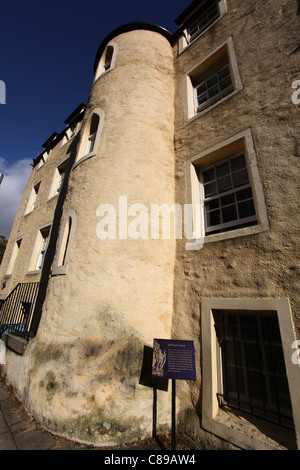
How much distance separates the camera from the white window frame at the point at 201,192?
3799 millimetres

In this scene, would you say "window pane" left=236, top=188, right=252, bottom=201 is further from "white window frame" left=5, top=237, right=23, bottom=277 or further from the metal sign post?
"white window frame" left=5, top=237, right=23, bottom=277

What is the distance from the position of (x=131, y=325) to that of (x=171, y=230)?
2.32m

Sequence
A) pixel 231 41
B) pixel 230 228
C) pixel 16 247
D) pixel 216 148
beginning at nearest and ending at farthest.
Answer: pixel 230 228, pixel 216 148, pixel 231 41, pixel 16 247

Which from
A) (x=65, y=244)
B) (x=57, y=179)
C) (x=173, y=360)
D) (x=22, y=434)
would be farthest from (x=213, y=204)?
(x=57, y=179)

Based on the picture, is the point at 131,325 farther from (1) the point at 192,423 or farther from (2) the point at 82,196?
(2) the point at 82,196

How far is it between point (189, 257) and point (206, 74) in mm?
5974

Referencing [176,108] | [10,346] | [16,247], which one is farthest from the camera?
[16,247]

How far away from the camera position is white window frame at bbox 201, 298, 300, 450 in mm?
2793

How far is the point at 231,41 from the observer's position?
5770 mm

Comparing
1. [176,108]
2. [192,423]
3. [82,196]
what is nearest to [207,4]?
[176,108]

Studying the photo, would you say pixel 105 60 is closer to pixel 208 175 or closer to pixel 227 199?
pixel 208 175

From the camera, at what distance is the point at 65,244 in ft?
17.5

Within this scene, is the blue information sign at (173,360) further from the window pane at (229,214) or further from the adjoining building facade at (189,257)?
the window pane at (229,214)

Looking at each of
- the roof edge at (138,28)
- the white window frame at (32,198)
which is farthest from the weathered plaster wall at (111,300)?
the white window frame at (32,198)
